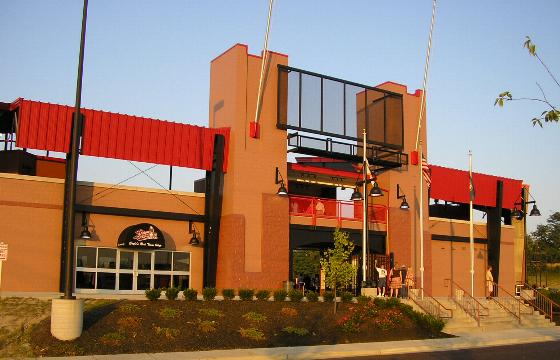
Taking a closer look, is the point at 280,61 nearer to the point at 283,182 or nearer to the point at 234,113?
the point at 234,113

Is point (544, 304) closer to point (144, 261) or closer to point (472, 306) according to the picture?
point (472, 306)

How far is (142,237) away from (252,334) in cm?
1115

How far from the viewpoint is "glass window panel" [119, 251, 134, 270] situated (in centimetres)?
3100

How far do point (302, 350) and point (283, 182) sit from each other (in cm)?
1432

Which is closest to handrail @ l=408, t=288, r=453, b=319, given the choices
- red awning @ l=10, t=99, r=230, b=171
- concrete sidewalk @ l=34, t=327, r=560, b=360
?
concrete sidewalk @ l=34, t=327, r=560, b=360

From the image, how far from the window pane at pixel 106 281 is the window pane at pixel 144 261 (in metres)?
1.37

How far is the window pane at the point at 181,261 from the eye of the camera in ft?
106

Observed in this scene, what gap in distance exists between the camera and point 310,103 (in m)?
35.2

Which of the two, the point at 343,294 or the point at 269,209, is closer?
the point at 343,294

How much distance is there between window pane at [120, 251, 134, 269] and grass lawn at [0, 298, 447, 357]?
7251mm

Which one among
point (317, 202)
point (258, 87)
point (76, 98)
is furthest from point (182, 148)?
point (76, 98)

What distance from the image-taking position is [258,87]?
111 feet

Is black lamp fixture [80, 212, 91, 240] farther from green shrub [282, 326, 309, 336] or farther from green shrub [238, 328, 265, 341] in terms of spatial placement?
green shrub [282, 326, 309, 336]

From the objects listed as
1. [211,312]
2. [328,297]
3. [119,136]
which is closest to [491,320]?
[328,297]
